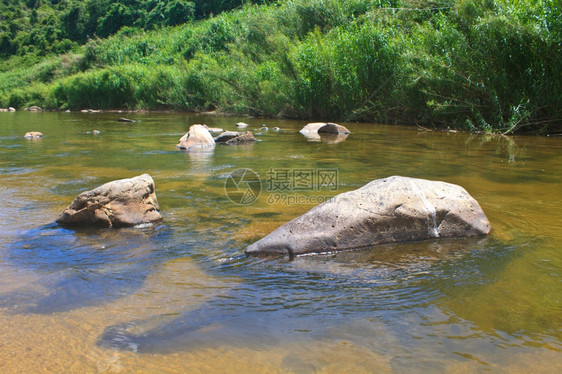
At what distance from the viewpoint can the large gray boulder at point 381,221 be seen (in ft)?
13.0

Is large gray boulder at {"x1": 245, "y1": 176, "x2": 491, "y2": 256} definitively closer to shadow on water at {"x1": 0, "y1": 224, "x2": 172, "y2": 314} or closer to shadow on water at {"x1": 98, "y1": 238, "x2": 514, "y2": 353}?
shadow on water at {"x1": 98, "y1": 238, "x2": 514, "y2": 353}

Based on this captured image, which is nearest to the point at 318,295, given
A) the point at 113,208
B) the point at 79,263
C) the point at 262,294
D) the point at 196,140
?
the point at 262,294

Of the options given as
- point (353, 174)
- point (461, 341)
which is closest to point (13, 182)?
point (353, 174)

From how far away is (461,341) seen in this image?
8.16 feet

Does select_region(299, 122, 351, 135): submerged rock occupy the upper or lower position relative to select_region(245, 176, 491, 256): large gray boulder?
upper

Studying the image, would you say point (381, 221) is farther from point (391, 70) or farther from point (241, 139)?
point (391, 70)

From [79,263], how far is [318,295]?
1.91m

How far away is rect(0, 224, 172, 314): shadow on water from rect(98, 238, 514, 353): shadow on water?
56cm

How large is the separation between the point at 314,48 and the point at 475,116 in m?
7.24

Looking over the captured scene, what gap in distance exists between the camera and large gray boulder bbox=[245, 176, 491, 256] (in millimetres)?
3955

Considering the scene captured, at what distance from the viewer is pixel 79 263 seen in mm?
3652

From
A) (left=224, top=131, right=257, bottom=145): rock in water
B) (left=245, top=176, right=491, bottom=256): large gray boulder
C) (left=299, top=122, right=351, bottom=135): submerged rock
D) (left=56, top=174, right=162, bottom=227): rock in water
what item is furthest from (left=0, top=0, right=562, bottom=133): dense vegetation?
(left=56, top=174, right=162, bottom=227): rock in water

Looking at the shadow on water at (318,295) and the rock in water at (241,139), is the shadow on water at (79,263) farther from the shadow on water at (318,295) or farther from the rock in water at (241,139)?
the rock in water at (241,139)

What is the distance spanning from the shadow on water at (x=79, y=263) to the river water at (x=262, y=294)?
0.02 m
